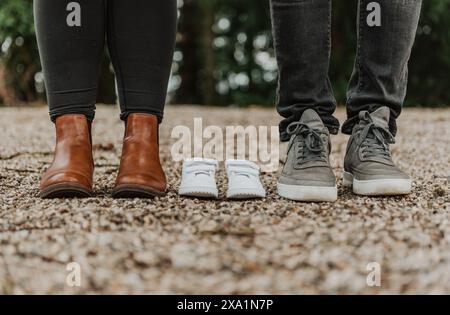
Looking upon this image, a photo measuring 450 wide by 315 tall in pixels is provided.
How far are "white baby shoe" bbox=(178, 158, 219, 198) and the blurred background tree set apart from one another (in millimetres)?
3865

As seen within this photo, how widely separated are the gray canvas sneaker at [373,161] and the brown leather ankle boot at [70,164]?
0.63 metres

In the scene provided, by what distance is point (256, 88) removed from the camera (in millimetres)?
5844

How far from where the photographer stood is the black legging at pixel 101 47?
4.07ft

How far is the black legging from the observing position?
1239mm

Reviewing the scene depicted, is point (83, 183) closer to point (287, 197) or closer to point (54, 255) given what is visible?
point (54, 255)

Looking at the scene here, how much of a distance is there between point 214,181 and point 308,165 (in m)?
0.22

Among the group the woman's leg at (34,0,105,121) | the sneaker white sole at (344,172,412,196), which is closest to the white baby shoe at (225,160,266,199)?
the sneaker white sole at (344,172,412,196)

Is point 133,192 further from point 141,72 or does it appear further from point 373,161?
point 373,161

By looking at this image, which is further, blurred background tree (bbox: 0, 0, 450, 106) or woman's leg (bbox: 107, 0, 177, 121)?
blurred background tree (bbox: 0, 0, 450, 106)

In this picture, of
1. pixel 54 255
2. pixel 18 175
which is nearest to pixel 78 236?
pixel 54 255

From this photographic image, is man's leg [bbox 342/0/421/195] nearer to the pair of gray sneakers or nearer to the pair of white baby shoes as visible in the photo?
the pair of gray sneakers

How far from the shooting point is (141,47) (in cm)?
127

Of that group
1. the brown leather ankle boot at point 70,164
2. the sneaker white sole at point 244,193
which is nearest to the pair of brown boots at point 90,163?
the brown leather ankle boot at point 70,164

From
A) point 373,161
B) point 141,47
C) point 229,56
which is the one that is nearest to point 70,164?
point 141,47
